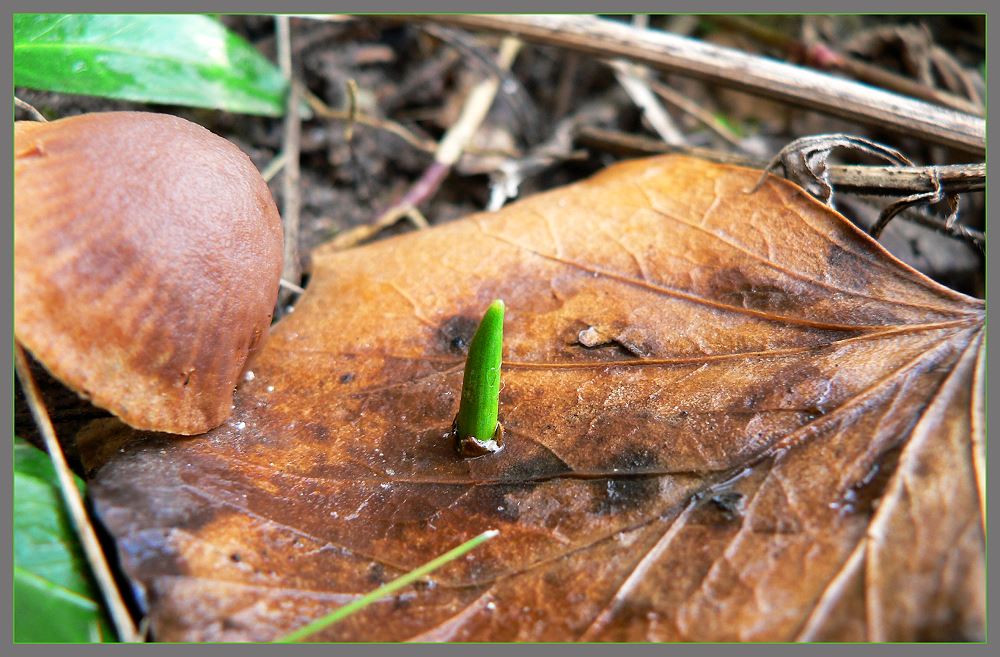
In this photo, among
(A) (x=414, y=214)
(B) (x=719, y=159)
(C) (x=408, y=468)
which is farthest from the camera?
(A) (x=414, y=214)

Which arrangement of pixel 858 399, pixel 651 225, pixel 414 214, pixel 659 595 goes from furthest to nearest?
1. pixel 414 214
2. pixel 651 225
3. pixel 858 399
4. pixel 659 595

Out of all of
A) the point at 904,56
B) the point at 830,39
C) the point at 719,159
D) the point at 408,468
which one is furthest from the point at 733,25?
the point at 408,468

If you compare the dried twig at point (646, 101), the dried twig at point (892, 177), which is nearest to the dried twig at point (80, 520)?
the dried twig at point (892, 177)

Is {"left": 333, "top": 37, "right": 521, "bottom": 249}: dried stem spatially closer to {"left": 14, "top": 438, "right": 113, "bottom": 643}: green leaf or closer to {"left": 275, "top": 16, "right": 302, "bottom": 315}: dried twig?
{"left": 275, "top": 16, "right": 302, "bottom": 315}: dried twig

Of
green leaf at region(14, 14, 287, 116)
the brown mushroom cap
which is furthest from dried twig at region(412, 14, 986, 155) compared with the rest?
the brown mushroom cap

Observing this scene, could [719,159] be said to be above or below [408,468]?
above

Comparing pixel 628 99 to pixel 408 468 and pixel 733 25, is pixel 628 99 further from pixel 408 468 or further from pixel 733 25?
pixel 408 468

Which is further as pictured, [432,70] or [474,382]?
[432,70]

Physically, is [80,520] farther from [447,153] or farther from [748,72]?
[748,72]
